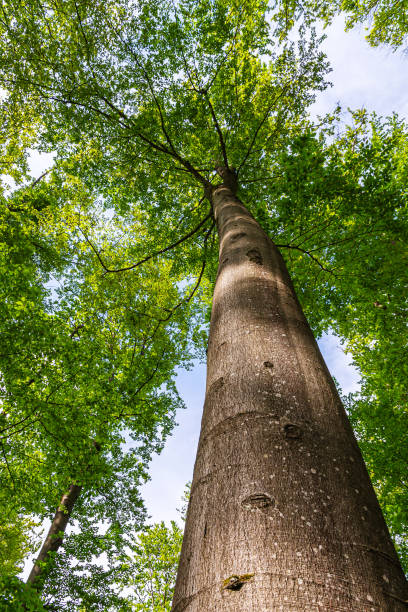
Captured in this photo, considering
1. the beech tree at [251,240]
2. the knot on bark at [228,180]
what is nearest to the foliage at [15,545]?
the beech tree at [251,240]

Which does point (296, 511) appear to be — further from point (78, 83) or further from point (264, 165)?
point (264, 165)

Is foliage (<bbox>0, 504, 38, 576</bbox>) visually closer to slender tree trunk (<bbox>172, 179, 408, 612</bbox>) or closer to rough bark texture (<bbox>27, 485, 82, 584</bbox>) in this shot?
rough bark texture (<bbox>27, 485, 82, 584</bbox>)

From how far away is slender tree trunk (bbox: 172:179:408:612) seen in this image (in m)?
0.65

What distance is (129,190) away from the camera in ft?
22.6

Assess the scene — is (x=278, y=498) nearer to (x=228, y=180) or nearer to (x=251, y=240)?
(x=251, y=240)

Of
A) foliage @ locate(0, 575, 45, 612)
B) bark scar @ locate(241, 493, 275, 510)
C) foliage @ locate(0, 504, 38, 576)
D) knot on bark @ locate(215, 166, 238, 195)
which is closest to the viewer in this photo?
bark scar @ locate(241, 493, 275, 510)

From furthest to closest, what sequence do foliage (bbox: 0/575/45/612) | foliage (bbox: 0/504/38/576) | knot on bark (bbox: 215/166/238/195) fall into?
foliage (bbox: 0/504/38/576) < knot on bark (bbox: 215/166/238/195) < foliage (bbox: 0/575/45/612)

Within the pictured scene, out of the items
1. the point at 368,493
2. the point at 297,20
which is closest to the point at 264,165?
the point at 297,20

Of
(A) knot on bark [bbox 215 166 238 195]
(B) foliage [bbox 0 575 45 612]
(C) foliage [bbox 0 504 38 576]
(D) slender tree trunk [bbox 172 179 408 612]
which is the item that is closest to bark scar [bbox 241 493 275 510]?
(D) slender tree trunk [bbox 172 179 408 612]

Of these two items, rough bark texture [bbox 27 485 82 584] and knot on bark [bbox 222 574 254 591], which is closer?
knot on bark [bbox 222 574 254 591]

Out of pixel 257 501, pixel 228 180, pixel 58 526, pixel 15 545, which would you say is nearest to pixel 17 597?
pixel 257 501

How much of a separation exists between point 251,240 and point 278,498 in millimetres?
2044

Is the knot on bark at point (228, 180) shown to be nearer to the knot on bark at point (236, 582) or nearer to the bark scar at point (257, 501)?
the bark scar at point (257, 501)

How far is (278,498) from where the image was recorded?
820 mm
